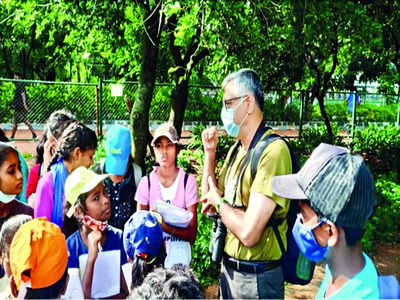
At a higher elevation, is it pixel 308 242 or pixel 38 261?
pixel 308 242

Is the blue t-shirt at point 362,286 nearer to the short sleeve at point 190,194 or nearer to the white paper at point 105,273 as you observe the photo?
the white paper at point 105,273

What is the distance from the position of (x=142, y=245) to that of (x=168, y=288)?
1.98 ft

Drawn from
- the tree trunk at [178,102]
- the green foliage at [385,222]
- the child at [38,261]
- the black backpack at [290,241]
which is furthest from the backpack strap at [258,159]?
the tree trunk at [178,102]

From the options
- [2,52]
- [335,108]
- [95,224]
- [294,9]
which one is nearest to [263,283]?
[95,224]

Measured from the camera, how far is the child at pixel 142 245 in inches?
90.7

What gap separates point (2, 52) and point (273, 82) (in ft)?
65.1

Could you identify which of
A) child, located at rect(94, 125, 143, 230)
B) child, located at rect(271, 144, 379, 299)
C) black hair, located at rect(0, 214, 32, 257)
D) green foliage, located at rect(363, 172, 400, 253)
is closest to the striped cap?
child, located at rect(271, 144, 379, 299)

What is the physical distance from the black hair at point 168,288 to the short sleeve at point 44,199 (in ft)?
4.42

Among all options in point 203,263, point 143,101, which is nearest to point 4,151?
point 203,263

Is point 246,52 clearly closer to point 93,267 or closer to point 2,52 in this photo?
point 93,267

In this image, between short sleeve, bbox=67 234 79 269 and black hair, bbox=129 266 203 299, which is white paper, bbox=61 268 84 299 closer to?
short sleeve, bbox=67 234 79 269

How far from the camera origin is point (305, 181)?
1736 millimetres

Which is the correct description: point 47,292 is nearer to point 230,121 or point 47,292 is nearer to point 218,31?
point 230,121

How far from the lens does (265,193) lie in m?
2.21
